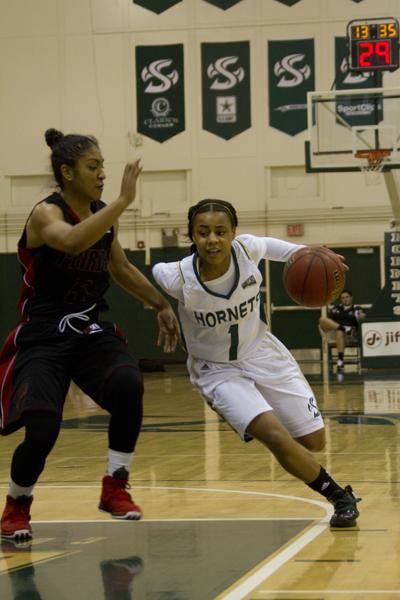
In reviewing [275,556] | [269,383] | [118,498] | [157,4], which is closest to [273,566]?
[275,556]

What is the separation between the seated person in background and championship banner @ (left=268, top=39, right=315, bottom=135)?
13.6 ft

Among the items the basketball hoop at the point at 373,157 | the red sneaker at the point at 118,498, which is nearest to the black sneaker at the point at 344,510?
the red sneaker at the point at 118,498

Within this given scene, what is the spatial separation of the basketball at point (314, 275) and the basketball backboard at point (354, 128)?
12.1 metres

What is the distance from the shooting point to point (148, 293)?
5344mm

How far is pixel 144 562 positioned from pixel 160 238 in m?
19.0

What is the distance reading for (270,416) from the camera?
16.9 ft

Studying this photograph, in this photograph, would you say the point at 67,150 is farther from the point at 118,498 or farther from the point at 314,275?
the point at 118,498

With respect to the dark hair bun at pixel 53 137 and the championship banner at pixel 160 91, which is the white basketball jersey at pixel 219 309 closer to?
the dark hair bun at pixel 53 137

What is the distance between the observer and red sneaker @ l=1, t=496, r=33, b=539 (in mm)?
5062

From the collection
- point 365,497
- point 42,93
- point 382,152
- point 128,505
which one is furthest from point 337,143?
point 128,505

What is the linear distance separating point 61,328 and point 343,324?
1554 cm

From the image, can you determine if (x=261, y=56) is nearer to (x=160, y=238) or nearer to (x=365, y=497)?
(x=160, y=238)

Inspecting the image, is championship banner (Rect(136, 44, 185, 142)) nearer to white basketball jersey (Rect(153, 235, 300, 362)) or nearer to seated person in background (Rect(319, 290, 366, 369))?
seated person in background (Rect(319, 290, 366, 369))

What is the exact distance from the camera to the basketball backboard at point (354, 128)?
690 inches
